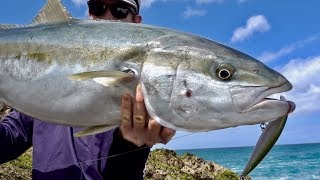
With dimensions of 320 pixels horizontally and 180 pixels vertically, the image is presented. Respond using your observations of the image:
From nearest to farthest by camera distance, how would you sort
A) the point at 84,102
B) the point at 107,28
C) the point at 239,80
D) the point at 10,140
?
the point at 239,80, the point at 84,102, the point at 107,28, the point at 10,140

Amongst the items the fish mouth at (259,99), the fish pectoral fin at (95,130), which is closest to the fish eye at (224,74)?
the fish mouth at (259,99)

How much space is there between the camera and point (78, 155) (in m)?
4.35

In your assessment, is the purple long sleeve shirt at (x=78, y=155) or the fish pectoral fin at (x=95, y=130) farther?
the purple long sleeve shirt at (x=78, y=155)

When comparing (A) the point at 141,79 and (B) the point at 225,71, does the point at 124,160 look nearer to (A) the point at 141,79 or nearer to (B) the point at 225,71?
(A) the point at 141,79

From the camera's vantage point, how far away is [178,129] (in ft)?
11.0

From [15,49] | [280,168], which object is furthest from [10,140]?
[280,168]

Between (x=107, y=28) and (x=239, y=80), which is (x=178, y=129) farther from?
(x=107, y=28)

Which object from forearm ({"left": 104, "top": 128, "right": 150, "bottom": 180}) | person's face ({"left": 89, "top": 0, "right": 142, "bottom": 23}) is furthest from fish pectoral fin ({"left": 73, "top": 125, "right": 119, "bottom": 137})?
person's face ({"left": 89, "top": 0, "right": 142, "bottom": 23})

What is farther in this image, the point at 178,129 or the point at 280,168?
the point at 280,168

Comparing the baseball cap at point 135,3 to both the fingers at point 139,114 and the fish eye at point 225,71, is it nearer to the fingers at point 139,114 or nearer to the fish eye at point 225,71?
the fingers at point 139,114

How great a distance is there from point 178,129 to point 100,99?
0.59 m

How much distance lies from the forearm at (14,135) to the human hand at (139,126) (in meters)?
1.34

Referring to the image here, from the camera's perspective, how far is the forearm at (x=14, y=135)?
4.65 m

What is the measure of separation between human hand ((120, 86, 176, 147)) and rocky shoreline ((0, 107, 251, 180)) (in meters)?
3.17
